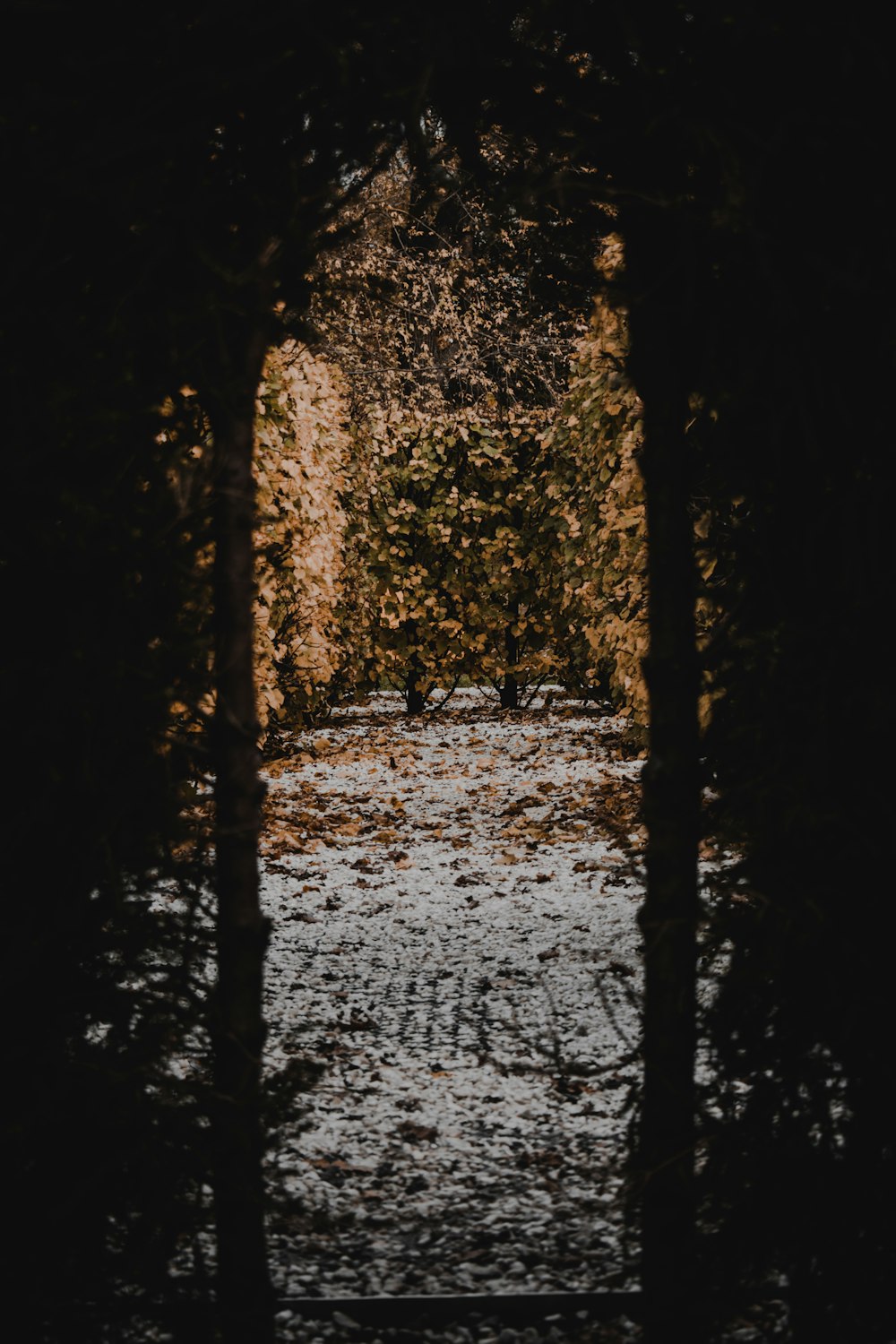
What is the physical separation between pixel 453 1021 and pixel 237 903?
111 inches

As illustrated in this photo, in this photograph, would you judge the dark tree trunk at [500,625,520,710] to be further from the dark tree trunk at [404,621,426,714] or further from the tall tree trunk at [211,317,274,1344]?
the tall tree trunk at [211,317,274,1344]

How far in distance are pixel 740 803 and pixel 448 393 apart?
19195 mm

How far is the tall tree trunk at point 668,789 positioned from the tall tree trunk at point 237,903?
2.69 ft

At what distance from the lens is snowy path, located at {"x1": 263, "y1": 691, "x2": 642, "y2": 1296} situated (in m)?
3.08

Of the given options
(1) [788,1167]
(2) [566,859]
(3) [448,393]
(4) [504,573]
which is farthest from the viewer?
(3) [448,393]

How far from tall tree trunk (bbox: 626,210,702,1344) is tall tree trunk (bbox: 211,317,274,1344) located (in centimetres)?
82

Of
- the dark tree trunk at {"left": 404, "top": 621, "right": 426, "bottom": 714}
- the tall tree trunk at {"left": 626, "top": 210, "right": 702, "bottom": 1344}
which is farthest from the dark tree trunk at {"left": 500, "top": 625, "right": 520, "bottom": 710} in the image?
the tall tree trunk at {"left": 626, "top": 210, "right": 702, "bottom": 1344}

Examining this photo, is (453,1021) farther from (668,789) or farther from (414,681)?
(414,681)

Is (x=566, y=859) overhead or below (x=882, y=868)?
below

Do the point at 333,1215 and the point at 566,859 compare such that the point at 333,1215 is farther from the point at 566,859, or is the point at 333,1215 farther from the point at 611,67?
the point at 566,859

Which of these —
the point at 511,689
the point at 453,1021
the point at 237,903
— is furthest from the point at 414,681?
the point at 237,903

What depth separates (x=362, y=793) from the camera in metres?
9.80

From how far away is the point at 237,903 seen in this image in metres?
2.34

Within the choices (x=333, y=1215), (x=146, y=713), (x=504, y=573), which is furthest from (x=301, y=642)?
(x=146, y=713)
